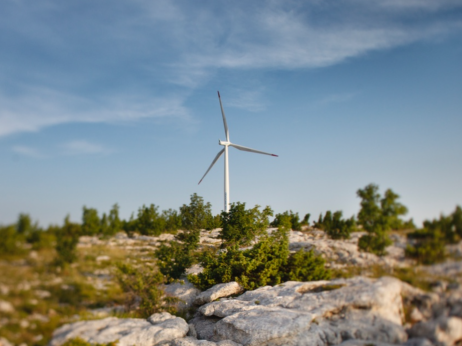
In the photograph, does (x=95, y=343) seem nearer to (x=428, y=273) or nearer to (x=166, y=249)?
(x=428, y=273)

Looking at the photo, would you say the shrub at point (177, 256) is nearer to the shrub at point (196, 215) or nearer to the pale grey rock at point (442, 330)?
the shrub at point (196, 215)

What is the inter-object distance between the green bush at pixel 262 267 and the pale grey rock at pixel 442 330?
19.7ft

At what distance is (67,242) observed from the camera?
24.9 feet

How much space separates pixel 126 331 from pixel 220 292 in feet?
16.2

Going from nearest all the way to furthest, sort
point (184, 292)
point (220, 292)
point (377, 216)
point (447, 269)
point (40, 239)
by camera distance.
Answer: point (40, 239) → point (447, 269) → point (377, 216) → point (220, 292) → point (184, 292)

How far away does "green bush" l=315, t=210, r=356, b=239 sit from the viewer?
14.6 m

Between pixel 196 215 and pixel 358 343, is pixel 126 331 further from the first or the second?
pixel 196 215

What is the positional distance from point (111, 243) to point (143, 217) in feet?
44.9

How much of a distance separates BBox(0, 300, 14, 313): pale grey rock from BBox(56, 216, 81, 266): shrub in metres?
1.38

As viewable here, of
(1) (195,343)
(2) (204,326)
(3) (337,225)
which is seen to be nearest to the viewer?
(1) (195,343)

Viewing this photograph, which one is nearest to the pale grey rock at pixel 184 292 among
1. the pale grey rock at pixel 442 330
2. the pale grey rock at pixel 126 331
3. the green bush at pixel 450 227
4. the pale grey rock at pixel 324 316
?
the pale grey rock at pixel 126 331

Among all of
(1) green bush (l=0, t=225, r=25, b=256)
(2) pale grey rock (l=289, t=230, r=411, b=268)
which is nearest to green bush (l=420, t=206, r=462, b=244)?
(2) pale grey rock (l=289, t=230, r=411, b=268)

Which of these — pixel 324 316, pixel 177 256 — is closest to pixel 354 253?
pixel 324 316

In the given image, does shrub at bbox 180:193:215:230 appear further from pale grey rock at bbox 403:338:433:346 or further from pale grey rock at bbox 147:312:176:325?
pale grey rock at bbox 403:338:433:346
